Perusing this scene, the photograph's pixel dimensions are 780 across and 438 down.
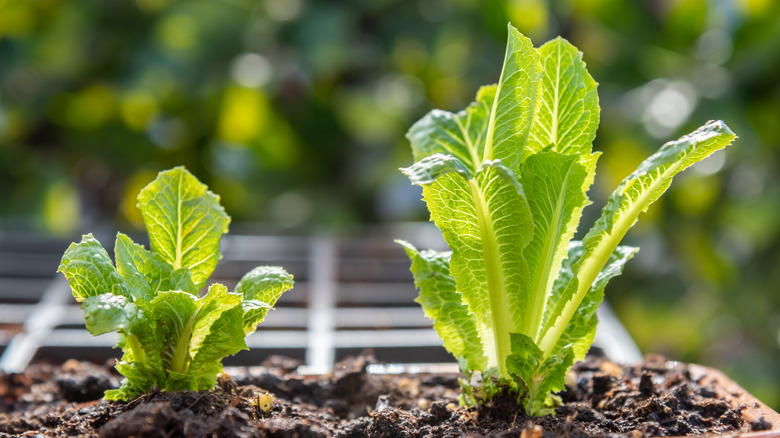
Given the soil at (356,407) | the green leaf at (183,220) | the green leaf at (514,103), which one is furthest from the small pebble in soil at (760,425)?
the green leaf at (183,220)

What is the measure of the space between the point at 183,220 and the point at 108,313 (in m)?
0.18

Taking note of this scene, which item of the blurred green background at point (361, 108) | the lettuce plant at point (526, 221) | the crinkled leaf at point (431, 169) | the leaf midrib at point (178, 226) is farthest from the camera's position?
the blurred green background at point (361, 108)

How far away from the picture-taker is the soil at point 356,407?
71 cm

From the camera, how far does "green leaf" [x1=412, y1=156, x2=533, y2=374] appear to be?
2.46 feet

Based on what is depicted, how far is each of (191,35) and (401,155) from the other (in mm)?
903

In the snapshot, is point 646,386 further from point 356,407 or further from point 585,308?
point 356,407

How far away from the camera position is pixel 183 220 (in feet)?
2.80

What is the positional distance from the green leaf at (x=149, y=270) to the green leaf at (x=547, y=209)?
1.32 ft

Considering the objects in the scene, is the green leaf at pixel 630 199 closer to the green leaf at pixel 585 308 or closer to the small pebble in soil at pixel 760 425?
the green leaf at pixel 585 308

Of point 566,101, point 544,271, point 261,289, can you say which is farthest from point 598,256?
point 261,289

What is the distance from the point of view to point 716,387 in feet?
3.12

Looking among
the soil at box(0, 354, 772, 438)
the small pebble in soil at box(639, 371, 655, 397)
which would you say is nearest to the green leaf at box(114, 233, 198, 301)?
the soil at box(0, 354, 772, 438)

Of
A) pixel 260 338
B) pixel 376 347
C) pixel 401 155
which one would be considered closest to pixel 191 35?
pixel 401 155

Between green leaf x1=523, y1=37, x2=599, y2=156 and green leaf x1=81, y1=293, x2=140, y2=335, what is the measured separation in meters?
0.49
